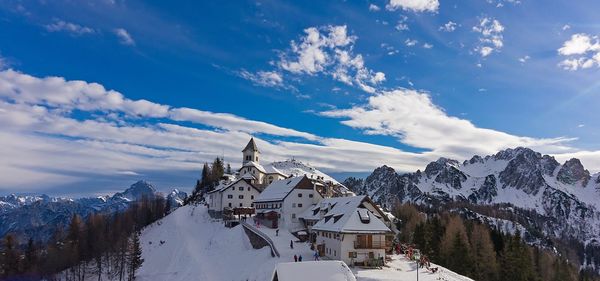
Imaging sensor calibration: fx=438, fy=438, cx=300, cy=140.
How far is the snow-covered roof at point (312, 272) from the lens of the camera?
30.7m

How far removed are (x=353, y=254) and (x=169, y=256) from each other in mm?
45540

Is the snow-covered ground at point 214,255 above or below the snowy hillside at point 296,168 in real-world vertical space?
below

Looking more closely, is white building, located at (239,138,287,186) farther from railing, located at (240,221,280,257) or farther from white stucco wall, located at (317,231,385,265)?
white stucco wall, located at (317,231,385,265)

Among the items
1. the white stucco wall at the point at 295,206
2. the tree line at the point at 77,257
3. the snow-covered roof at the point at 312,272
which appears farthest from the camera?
the white stucco wall at the point at 295,206

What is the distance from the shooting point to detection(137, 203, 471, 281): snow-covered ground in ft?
176

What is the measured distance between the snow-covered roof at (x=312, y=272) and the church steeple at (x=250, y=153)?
346 feet

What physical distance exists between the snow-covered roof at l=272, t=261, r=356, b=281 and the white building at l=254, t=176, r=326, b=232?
49427 mm

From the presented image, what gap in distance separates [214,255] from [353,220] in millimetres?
30014

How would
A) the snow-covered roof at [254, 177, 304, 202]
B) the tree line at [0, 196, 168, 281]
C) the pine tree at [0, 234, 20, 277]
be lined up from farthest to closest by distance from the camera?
the snow-covered roof at [254, 177, 304, 202], the pine tree at [0, 234, 20, 277], the tree line at [0, 196, 168, 281]

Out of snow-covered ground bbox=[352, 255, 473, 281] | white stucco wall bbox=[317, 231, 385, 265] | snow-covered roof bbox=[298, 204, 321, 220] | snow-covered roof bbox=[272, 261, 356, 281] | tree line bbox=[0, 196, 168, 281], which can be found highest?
snow-covered roof bbox=[298, 204, 321, 220]


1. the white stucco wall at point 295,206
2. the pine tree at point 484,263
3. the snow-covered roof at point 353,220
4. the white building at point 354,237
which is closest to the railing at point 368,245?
the white building at point 354,237

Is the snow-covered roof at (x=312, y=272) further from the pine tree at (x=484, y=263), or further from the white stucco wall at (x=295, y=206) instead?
the white stucco wall at (x=295, y=206)

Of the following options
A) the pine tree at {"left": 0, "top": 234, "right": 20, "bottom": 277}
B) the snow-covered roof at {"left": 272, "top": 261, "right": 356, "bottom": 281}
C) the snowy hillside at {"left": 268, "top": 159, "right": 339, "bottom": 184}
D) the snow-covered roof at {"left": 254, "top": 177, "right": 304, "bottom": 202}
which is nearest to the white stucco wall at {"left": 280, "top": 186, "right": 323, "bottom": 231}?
the snow-covered roof at {"left": 254, "top": 177, "right": 304, "bottom": 202}

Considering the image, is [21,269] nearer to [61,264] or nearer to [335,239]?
[61,264]
